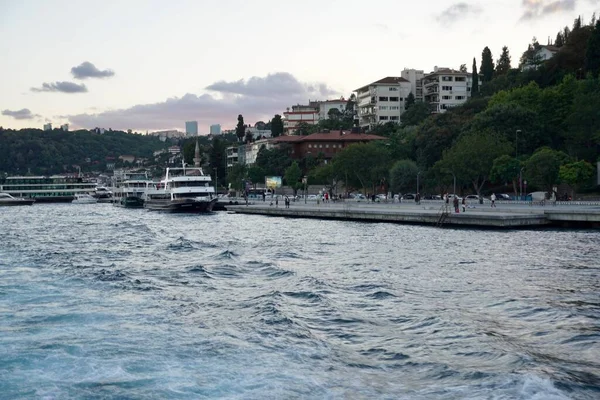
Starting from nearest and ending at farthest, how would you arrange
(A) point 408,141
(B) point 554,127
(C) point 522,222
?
(C) point 522,222 → (B) point 554,127 → (A) point 408,141

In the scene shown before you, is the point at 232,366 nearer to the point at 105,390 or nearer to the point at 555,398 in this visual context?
the point at 105,390

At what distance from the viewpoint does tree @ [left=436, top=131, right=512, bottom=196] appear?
203 feet

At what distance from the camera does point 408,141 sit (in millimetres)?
91250

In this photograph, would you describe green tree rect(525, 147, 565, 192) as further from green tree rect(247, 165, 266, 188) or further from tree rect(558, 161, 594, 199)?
green tree rect(247, 165, 266, 188)

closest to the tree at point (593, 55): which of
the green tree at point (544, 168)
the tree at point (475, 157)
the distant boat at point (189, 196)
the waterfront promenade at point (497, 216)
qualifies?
the tree at point (475, 157)

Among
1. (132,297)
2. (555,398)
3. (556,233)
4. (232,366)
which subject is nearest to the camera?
(555,398)

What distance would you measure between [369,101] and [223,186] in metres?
34.5

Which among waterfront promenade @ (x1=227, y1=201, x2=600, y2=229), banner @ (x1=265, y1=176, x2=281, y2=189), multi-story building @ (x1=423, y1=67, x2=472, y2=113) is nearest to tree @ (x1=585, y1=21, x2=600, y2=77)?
waterfront promenade @ (x1=227, y1=201, x2=600, y2=229)

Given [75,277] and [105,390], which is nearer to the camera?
[105,390]

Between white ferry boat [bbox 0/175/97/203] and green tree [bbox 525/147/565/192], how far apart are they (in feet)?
379

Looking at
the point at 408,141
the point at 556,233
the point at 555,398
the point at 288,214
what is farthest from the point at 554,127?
the point at 555,398

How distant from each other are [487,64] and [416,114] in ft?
46.5

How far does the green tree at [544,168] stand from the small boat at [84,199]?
107 metres

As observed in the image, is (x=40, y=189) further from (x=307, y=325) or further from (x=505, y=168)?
(x=307, y=325)
